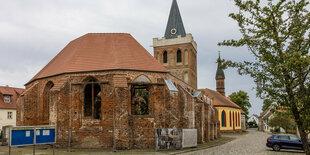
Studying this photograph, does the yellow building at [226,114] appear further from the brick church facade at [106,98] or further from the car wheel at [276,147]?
the car wheel at [276,147]

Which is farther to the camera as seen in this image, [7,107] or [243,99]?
[243,99]

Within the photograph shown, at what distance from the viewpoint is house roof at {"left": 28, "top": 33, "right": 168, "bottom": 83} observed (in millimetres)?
19500

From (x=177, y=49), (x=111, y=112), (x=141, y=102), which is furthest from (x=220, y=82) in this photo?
(x=111, y=112)

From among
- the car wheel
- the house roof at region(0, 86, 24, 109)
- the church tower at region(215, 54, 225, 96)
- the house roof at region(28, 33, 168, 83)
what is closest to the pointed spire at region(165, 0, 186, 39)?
the church tower at region(215, 54, 225, 96)

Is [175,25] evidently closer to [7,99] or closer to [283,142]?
[7,99]

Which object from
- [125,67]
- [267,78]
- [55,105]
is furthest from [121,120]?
[267,78]

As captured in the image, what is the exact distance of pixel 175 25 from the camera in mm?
43656

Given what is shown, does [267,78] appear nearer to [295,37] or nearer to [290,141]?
[295,37]

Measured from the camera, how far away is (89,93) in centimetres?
2223

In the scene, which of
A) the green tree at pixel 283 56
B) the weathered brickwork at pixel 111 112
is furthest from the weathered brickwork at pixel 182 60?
the green tree at pixel 283 56

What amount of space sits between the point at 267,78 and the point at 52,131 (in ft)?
33.5

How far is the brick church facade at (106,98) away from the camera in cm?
1827

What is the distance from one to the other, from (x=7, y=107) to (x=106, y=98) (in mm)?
23090

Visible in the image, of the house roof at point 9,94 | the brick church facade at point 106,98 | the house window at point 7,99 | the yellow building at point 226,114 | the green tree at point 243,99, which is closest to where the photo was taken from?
the brick church facade at point 106,98
